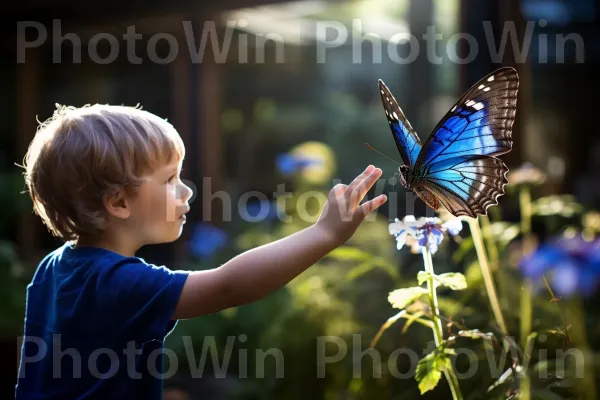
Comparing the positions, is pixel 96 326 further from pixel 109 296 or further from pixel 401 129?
pixel 401 129

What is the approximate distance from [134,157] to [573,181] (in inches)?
131

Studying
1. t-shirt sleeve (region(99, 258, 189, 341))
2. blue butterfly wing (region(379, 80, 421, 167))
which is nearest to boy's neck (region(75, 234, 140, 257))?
t-shirt sleeve (region(99, 258, 189, 341))

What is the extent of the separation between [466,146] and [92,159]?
0.72m

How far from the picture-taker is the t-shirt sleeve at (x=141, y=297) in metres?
1.34

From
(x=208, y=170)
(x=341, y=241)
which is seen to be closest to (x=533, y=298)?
(x=341, y=241)

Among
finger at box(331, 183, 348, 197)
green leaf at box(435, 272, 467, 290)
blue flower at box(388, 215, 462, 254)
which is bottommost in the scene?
green leaf at box(435, 272, 467, 290)

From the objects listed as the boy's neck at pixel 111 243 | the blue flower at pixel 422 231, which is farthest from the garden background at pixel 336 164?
the boy's neck at pixel 111 243

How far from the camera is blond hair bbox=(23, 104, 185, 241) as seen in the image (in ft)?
4.98

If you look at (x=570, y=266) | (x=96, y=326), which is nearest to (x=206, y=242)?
(x=96, y=326)

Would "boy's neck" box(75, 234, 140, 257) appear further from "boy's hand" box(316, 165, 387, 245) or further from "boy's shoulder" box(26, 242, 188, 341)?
"boy's hand" box(316, 165, 387, 245)

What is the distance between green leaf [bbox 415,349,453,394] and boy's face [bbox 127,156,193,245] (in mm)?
575

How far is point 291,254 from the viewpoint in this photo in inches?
50.6

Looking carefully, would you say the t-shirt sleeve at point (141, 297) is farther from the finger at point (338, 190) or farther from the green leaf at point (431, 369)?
the green leaf at point (431, 369)

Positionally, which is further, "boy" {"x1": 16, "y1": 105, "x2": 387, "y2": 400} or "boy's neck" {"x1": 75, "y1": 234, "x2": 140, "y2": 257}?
"boy's neck" {"x1": 75, "y1": 234, "x2": 140, "y2": 257}
